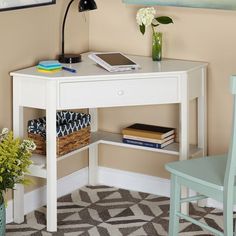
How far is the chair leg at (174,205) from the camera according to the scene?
3.12m

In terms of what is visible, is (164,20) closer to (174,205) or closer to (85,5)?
(85,5)

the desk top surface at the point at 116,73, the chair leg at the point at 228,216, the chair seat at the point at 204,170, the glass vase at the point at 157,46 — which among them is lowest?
the chair leg at the point at 228,216

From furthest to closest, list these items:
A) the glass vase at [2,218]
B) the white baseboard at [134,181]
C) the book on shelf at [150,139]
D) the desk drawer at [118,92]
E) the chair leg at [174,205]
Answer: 1. the white baseboard at [134,181]
2. the book on shelf at [150,139]
3. the desk drawer at [118,92]
4. the glass vase at [2,218]
5. the chair leg at [174,205]

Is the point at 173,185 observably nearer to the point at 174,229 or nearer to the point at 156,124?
the point at 174,229

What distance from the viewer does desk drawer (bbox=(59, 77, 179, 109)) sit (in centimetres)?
333

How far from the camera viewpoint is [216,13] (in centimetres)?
359

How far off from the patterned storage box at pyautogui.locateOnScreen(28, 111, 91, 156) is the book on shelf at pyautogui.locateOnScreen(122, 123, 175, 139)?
23 cm

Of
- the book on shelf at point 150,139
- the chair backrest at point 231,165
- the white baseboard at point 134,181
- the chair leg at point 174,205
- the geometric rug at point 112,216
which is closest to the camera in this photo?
the chair backrest at point 231,165

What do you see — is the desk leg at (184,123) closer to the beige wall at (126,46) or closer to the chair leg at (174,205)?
the beige wall at (126,46)

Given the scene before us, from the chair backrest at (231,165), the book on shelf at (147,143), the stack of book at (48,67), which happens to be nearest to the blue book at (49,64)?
the stack of book at (48,67)

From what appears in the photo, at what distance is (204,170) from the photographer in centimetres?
303

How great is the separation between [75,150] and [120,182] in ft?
1.80

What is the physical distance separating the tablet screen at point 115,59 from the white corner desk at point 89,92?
6 centimetres

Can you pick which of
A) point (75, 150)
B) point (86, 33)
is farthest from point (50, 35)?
point (75, 150)
